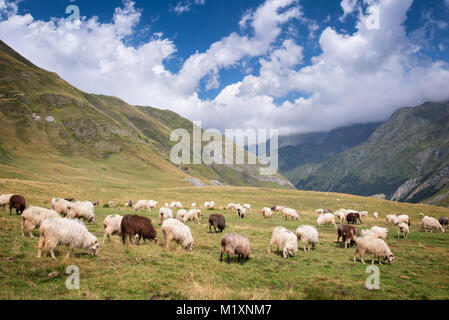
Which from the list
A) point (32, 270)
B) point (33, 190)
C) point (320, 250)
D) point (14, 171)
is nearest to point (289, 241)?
point (320, 250)

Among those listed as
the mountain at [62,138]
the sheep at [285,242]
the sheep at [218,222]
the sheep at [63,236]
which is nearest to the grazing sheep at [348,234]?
the sheep at [285,242]

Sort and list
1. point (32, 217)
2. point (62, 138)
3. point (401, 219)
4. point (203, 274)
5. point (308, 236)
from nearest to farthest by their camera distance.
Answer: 1. point (203, 274)
2. point (32, 217)
3. point (308, 236)
4. point (401, 219)
5. point (62, 138)

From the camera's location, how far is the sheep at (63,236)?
455 inches

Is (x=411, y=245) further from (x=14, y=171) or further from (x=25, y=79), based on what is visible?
(x=25, y=79)

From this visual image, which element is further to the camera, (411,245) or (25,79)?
(25,79)

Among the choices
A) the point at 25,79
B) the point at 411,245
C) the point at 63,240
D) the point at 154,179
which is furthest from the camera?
the point at 25,79

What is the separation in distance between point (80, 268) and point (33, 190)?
4292 cm

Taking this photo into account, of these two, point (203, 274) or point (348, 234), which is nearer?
point (203, 274)

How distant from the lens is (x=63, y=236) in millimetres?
11984

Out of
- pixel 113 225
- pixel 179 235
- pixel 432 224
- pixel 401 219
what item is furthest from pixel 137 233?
pixel 401 219

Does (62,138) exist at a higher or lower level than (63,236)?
higher

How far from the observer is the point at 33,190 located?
42906mm

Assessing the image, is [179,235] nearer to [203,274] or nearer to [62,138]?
[203,274]

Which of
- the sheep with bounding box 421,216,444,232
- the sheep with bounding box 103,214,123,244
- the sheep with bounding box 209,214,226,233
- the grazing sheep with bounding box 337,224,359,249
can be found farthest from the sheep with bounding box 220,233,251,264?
the sheep with bounding box 421,216,444,232
